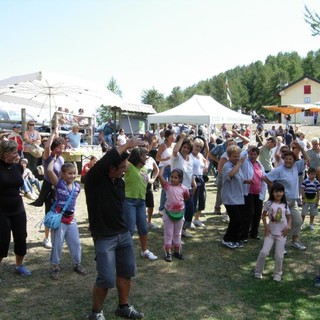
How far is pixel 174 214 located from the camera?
566 centimetres

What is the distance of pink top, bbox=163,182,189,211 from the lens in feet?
18.6

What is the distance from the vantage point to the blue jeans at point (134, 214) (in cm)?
522

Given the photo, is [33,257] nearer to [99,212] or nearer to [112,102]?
[99,212]

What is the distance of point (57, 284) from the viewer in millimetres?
4805

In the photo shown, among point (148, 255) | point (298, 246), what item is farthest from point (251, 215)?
point (148, 255)

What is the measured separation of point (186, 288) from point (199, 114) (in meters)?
11.9

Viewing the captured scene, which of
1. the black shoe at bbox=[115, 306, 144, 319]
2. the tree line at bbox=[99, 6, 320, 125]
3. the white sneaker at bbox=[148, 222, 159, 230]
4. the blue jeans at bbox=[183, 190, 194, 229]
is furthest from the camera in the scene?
the tree line at bbox=[99, 6, 320, 125]

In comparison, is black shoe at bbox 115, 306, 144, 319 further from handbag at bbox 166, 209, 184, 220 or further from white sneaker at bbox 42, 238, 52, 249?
white sneaker at bbox 42, 238, 52, 249

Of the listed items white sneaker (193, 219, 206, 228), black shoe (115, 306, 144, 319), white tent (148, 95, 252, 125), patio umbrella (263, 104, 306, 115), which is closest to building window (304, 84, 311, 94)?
patio umbrella (263, 104, 306, 115)

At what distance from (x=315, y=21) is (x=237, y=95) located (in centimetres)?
7214

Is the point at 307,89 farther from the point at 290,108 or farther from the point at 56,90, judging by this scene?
the point at 56,90

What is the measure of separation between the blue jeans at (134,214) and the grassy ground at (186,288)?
57 cm

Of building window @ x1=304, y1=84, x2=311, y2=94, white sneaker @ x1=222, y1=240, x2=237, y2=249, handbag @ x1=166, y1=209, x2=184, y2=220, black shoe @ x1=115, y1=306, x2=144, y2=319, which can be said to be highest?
building window @ x1=304, y1=84, x2=311, y2=94

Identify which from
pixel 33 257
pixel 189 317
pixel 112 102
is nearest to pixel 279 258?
pixel 189 317
